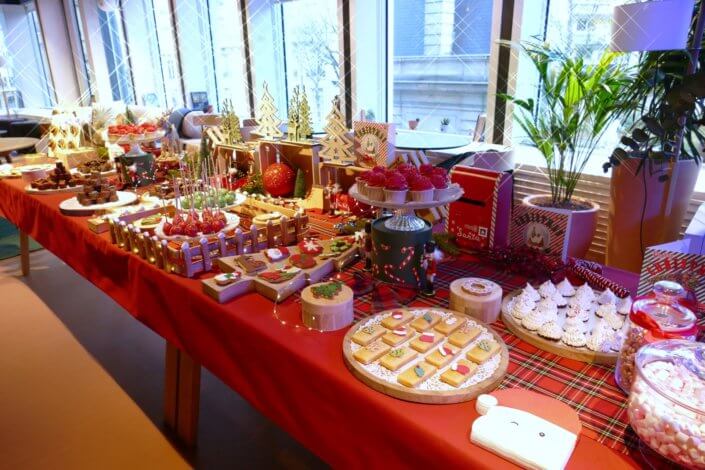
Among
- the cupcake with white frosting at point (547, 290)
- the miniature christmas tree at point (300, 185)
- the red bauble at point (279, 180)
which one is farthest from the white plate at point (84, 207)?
the cupcake with white frosting at point (547, 290)

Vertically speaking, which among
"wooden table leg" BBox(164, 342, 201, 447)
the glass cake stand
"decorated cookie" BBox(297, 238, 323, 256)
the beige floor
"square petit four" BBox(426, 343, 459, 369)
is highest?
the glass cake stand

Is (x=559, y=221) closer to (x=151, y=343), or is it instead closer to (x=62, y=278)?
(x=151, y=343)

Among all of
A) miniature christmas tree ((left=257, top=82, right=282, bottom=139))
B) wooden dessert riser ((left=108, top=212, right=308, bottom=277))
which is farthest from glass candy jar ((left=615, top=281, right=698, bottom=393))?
miniature christmas tree ((left=257, top=82, right=282, bottom=139))

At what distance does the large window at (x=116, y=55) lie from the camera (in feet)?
25.0

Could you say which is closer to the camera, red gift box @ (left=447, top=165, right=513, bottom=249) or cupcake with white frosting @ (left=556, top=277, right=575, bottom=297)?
cupcake with white frosting @ (left=556, top=277, right=575, bottom=297)

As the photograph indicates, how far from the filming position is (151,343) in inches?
107

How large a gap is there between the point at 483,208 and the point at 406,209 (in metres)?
0.36

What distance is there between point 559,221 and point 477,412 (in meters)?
0.83

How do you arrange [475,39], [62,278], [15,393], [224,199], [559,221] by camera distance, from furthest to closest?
[62,278] < [475,39] < [15,393] < [224,199] < [559,221]

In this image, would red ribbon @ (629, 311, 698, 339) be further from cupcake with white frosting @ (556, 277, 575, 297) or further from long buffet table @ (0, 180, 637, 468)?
cupcake with white frosting @ (556, 277, 575, 297)

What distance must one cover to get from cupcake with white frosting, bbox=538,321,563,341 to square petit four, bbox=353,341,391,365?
0.35 meters

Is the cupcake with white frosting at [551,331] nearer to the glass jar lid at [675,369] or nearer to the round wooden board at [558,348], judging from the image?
the round wooden board at [558,348]

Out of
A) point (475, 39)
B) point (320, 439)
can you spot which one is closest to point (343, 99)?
point (475, 39)

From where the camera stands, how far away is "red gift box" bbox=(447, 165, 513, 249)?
155 cm
